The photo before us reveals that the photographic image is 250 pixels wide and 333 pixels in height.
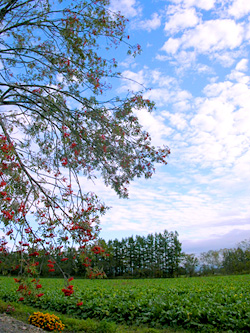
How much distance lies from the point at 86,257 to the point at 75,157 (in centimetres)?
229

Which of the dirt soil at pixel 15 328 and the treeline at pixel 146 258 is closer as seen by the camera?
the dirt soil at pixel 15 328

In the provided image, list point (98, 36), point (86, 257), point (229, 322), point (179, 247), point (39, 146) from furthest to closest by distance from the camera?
point (179, 247)
point (39, 146)
point (229, 322)
point (98, 36)
point (86, 257)

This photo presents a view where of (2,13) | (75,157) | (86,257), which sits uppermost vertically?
(2,13)

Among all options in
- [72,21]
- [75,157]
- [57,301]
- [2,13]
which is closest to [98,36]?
[72,21]

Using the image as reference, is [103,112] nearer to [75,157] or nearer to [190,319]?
[75,157]

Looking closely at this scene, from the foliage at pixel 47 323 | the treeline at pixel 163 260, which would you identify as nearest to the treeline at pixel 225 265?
the treeline at pixel 163 260

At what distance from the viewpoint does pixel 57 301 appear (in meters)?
10.6

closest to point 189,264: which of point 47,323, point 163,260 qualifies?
point 163,260

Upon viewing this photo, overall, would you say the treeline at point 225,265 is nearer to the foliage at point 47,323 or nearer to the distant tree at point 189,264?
the distant tree at point 189,264

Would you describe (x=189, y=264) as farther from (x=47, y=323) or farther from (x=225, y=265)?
(x=47, y=323)

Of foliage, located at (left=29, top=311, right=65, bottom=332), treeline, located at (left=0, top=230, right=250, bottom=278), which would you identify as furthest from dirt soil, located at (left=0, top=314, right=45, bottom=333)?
treeline, located at (left=0, top=230, right=250, bottom=278)

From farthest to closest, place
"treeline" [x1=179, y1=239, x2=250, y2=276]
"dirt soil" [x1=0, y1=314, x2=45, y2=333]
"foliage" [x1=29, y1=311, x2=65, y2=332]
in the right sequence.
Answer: "treeline" [x1=179, y1=239, x2=250, y2=276] → "foliage" [x1=29, y1=311, x2=65, y2=332] → "dirt soil" [x1=0, y1=314, x2=45, y2=333]

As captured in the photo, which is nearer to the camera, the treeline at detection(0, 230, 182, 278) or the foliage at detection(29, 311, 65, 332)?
the foliage at detection(29, 311, 65, 332)

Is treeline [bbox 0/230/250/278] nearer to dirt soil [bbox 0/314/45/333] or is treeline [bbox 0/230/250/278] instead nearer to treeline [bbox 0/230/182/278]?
treeline [bbox 0/230/182/278]
